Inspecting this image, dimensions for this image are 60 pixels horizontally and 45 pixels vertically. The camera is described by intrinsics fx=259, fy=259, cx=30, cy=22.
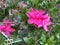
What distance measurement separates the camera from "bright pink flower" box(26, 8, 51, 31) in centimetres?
185

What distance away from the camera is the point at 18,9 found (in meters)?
2.03

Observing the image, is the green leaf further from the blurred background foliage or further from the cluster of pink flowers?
the cluster of pink flowers

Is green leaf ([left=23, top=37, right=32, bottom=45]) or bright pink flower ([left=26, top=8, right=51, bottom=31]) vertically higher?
bright pink flower ([left=26, top=8, right=51, bottom=31])

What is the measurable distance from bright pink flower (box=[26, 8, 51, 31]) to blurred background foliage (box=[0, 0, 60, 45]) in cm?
7

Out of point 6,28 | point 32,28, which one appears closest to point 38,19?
point 32,28

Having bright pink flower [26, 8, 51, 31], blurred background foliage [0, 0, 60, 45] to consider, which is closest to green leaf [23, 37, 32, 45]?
blurred background foliage [0, 0, 60, 45]

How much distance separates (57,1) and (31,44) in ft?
1.56

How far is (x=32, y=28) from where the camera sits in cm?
193

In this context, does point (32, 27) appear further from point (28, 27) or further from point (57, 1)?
point (57, 1)

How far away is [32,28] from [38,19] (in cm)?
11

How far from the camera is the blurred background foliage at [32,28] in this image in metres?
1.88

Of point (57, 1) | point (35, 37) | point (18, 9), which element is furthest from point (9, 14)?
point (57, 1)

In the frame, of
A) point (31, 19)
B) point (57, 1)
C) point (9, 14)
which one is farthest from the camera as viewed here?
point (57, 1)

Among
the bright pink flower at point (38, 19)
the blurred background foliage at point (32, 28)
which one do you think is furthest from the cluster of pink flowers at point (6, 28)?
the bright pink flower at point (38, 19)
